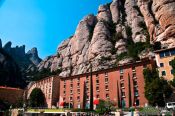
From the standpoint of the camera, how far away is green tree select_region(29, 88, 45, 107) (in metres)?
91.2

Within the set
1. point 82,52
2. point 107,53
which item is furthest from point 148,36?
point 82,52

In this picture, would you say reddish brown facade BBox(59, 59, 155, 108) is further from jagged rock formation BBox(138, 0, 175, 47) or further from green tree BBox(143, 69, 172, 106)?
jagged rock formation BBox(138, 0, 175, 47)

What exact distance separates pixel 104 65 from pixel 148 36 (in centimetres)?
2380

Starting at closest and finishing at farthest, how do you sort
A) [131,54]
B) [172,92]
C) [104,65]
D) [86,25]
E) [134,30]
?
[172,92] < [131,54] < [104,65] < [134,30] < [86,25]

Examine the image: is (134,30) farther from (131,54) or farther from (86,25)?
(86,25)

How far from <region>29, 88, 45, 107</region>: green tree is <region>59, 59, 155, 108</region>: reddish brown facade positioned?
1315 cm

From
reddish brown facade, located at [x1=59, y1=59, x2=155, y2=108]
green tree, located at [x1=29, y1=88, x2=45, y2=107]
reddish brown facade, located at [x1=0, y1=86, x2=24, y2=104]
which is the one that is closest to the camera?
reddish brown facade, located at [x1=59, y1=59, x2=155, y2=108]

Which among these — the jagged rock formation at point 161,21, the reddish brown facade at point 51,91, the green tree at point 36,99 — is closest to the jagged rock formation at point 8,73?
the reddish brown facade at point 51,91

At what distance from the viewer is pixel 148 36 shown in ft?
313

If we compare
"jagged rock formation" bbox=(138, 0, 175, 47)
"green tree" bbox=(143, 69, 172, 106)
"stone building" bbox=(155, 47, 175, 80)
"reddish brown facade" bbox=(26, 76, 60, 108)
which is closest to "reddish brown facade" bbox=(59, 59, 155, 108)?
"stone building" bbox=(155, 47, 175, 80)

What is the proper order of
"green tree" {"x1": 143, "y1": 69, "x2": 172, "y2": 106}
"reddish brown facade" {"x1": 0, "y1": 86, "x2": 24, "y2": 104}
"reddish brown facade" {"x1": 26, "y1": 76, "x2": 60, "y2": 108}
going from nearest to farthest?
"green tree" {"x1": 143, "y1": 69, "x2": 172, "y2": 106}, "reddish brown facade" {"x1": 26, "y1": 76, "x2": 60, "y2": 108}, "reddish brown facade" {"x1": 0, "y1": 86, "x2": 24, "y2": 104}

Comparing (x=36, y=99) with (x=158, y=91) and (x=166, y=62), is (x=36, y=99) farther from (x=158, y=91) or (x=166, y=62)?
(x=166, y=62)

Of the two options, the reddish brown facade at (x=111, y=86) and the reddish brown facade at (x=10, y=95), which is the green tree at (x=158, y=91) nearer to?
the reddish brown facade at (x=111, y=86)

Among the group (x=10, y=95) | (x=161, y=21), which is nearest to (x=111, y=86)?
(x=161, y=21)
